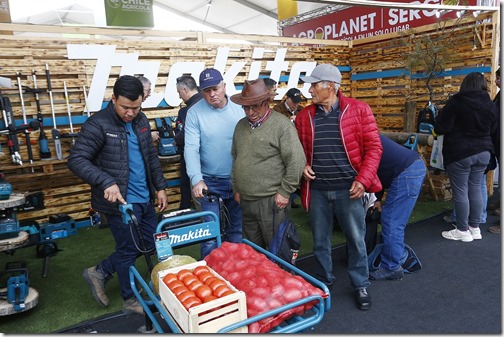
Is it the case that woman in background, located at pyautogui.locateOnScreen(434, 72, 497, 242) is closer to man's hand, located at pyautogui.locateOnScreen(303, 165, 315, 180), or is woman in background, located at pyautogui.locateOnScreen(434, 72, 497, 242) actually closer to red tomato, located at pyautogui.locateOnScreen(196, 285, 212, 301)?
man's hand, located at pyautogui.locateOnScreen(303, 165, 315, 180)

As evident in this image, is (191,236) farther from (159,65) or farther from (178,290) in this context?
(159,65)

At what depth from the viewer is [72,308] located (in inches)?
132

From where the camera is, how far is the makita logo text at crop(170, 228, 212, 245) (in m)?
2.35

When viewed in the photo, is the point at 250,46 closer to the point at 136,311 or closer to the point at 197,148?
the point at 197,148

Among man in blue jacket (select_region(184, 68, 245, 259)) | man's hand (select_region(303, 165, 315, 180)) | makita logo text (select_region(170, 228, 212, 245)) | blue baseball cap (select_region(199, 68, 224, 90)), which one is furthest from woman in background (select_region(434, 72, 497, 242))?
makita logo text (select_region(170, 228, 212, 245))

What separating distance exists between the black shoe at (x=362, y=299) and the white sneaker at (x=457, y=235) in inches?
73.2

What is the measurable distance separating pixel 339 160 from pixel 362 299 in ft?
3.62

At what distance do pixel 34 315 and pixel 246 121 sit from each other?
230 cm

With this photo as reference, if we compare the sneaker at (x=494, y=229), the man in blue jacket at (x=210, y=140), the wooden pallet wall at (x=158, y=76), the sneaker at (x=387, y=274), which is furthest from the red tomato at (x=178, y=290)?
the sneaker at (x=494, y=229)

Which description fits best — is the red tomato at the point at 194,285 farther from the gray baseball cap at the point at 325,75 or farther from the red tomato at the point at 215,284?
the gray baseball cap at the point at 325,75

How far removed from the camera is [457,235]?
14.6 ft

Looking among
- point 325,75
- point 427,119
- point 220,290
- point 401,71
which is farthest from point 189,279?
point 401,71

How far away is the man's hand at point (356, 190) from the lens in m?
2.83

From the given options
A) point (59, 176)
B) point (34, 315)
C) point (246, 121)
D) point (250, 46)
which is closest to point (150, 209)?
point (246, 121)
